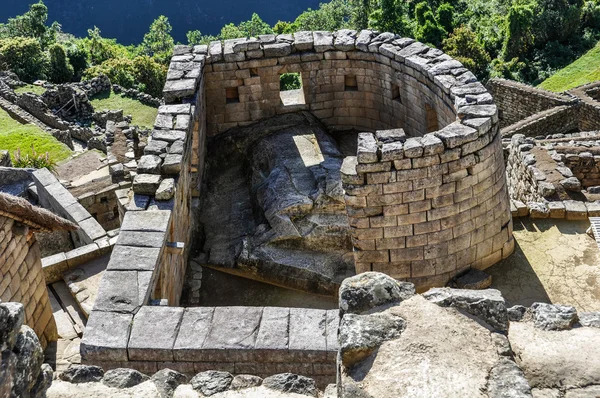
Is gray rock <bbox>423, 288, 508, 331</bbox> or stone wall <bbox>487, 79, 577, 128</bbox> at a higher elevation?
stone wall <bbox>487, 79, 577, 128</bbox>

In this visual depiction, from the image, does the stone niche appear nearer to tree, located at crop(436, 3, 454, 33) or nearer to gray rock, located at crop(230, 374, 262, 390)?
gray rock, located at crop(230, 374, 262, 390)

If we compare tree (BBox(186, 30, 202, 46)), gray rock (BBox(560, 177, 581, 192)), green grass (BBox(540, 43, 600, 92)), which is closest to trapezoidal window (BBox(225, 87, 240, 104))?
gray rock (BBox(560, 177, 581, 192))

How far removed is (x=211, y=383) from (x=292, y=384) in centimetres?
60

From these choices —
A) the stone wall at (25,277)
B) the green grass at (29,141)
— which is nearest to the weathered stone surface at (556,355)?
the stone wall at (25,277)

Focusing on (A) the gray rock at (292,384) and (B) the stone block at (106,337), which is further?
(B) the stone block at (106,337)

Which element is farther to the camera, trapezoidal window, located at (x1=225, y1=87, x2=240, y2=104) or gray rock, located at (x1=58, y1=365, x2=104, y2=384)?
trapezoidal window, located at (x1=225, y1=87, x2=240, y2=104)

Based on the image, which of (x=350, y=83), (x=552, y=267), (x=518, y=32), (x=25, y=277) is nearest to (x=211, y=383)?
(x=25, y=277)

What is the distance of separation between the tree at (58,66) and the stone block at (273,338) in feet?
134

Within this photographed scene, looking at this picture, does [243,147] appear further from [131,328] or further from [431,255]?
[131,328]

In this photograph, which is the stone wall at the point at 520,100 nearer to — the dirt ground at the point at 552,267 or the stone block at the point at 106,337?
the dirt ground at the point at 552,267

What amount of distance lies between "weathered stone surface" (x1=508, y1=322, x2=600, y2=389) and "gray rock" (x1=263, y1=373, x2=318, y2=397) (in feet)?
4.87

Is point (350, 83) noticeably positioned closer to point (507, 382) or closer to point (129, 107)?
point (507, 382)

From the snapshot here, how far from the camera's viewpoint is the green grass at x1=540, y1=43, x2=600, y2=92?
32.0 metres

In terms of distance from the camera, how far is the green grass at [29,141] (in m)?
27.8
